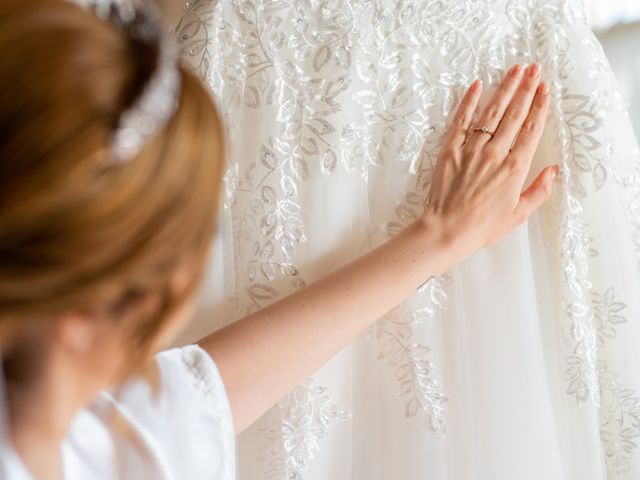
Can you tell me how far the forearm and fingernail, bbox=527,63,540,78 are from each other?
0.21 meters

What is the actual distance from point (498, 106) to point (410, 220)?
0.16 meters

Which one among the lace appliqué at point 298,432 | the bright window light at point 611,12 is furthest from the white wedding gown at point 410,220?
the bright window light at point 611,12

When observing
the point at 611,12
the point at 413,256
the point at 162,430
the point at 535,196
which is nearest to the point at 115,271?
the point at 162,430

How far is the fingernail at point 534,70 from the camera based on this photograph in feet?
2.74

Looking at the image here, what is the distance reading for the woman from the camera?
A: 42 cm

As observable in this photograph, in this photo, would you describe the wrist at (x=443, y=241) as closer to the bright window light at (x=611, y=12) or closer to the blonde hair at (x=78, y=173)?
the blonde hair at (x=78, y=173)

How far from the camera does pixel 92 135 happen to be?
0.42 metres

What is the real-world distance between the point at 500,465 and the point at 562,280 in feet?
0.71

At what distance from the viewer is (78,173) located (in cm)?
41

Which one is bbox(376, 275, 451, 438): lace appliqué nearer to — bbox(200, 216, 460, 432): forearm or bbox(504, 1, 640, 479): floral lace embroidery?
bbox(200, 216, 460, 432): forearm

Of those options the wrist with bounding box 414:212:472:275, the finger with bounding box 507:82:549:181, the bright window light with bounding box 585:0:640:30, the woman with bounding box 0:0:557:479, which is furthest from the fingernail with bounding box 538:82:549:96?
the bright window light with bounding box 585:0:640:30

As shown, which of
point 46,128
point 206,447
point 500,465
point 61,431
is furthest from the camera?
point 500,465

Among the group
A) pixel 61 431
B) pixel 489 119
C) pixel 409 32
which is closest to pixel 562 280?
pixel 489 119

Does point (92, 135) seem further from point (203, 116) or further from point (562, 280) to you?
point (562, 280)
